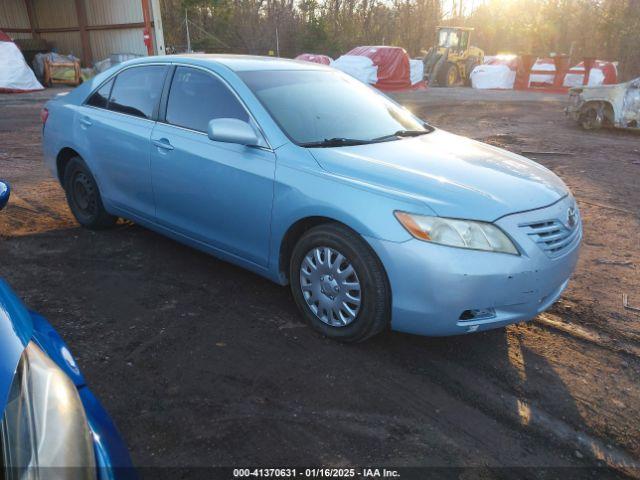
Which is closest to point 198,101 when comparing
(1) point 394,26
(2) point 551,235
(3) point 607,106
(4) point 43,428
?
(2) point 551,235

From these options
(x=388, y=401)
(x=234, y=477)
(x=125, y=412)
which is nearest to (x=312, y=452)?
(x=234, y=477)

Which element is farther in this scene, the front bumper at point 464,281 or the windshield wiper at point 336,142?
the windshield wiper at point 336,142

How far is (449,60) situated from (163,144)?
23863mm

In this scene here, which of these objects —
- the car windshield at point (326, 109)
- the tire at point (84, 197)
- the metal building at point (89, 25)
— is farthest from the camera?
the metal building at point (89, 25)

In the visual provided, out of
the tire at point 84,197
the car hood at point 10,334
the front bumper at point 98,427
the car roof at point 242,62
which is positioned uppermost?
the car roof at point 242,62

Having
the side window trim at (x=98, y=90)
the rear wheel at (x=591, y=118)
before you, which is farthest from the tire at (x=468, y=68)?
the side window trim at (x=98, y=90)

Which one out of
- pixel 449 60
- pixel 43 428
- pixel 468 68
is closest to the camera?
pixel 43 428

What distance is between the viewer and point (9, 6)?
21.2m

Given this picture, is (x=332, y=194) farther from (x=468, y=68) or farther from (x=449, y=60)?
(x=468, y=68)

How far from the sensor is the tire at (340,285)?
2949 millimetres

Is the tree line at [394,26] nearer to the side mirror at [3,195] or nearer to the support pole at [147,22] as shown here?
the support pole at [147,22]

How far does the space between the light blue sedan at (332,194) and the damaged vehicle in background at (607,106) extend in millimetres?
9366

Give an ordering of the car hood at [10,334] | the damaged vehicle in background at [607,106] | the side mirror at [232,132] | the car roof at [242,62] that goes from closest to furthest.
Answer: the car hood at [10,334] → the side mirror at [232,132] → the car roof at [242,62] → the damaged vehicle in background at [607,106]

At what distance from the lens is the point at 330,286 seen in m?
3.16
